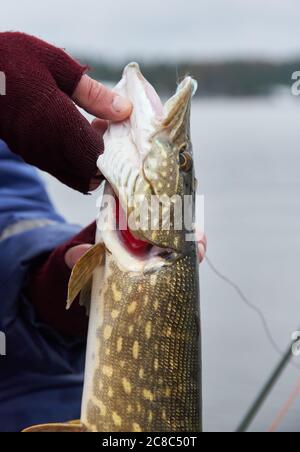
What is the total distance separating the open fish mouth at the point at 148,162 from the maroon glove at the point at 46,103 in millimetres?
45

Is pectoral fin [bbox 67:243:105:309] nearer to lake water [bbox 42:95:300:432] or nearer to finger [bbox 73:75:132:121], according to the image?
finger [bbox 73:75:132:121]

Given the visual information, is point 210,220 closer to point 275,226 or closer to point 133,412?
point 275,226

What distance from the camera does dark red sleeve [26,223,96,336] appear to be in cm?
241

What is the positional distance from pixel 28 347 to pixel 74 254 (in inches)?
14.7

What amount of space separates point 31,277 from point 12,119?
836mm

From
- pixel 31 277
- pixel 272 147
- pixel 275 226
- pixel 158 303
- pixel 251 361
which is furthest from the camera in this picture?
pixel 272 147

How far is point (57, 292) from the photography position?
2.45m

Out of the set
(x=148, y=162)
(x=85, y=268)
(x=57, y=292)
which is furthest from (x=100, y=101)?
(x=57, y=292)

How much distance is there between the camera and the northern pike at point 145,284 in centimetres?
177

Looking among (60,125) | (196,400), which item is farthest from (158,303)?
(60,125)

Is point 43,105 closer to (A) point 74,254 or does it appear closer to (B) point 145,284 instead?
(B) point 145,284

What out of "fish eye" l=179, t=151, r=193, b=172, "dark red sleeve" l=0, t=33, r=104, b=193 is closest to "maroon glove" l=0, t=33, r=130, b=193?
"dark red sleeve" l=0, t=33, r=104, b=193

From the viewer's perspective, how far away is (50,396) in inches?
Result: 104

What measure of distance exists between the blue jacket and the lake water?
2.51m
